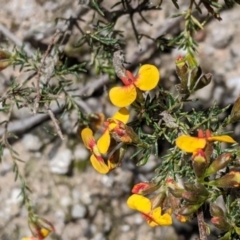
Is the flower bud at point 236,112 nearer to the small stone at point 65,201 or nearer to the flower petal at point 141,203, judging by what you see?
the flower petal at point 141,203

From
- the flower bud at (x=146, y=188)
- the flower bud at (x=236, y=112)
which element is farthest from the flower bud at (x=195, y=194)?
the flower bud at (x=236, y=112)

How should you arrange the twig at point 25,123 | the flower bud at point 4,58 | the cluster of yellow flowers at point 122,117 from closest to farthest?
1. the cluster of yellow flowers at point 122,117
2. the flower bud at point 4,58
3. the twig at point 25,123

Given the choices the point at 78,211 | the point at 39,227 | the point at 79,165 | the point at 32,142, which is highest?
the point at 39,227

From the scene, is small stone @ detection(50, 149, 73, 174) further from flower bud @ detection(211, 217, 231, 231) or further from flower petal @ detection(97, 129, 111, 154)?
flower bud @ detection(211, 217, 231, 231)

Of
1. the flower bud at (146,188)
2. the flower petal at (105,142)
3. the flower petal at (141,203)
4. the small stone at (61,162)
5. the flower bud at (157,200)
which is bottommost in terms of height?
the small stone at (61,162)

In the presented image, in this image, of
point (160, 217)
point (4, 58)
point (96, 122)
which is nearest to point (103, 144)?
point (160, 217)

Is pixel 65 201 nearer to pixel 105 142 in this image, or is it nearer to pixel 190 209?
pixel 105 142
